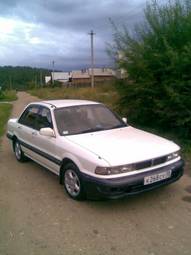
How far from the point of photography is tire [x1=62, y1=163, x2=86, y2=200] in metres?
4.54

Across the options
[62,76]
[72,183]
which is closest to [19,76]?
[62,76]

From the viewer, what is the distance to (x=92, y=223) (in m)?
4.07

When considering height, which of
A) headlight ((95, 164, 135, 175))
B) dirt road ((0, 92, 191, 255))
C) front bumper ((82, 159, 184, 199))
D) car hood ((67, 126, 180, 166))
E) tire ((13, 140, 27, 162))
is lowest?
dirt road ((0, 92, 191, 255))

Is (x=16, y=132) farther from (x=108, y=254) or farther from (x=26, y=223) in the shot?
(x=108, y=254)

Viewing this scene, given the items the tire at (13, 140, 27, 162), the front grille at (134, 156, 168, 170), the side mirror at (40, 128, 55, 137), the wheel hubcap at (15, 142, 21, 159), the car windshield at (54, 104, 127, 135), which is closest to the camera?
the front grille at (134, 156, 168, 170)

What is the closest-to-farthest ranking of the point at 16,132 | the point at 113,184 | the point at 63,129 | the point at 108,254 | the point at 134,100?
the point at 108,254, the point at 113,184, the point at 63,129, the point at 16,132, the point at 134,100

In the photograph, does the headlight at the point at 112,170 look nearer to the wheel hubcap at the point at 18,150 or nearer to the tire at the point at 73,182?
the tire at the point at 73,182

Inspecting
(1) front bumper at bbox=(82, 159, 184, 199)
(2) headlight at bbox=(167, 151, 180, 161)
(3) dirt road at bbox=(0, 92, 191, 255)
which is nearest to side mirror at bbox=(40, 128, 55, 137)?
(3) dirt road at bbox=(0, 92, 191, 255)

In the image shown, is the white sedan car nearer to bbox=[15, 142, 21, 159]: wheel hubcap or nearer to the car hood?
the car hood

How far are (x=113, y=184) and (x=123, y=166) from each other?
0.28 m

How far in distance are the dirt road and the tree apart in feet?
10.3

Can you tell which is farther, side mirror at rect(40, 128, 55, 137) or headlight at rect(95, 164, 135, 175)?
side mirror at rect(40, 128, 55, 137)

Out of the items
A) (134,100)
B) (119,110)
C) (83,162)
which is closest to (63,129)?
(83,162)

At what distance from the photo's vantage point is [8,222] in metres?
4.19
